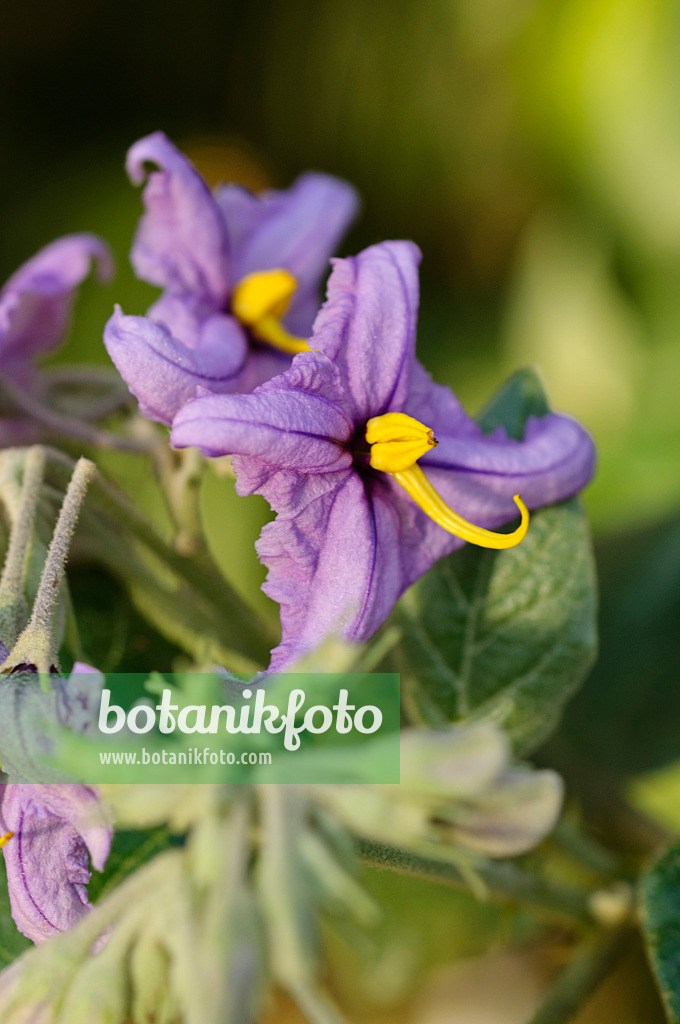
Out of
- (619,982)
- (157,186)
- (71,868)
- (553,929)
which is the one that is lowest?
(619,982)

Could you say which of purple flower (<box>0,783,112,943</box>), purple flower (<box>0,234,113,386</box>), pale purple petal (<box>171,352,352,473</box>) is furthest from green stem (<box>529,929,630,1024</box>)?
purple flower (<box>0,234,113,386</box>)

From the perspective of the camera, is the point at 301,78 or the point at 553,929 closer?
the point at 553,929

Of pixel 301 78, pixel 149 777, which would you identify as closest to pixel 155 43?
pixel 301 78

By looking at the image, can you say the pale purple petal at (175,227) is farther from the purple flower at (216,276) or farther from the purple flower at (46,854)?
the purple flower at (46,854)

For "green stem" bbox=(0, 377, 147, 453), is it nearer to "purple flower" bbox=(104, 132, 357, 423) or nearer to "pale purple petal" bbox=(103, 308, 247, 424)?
"purple flower" bbox=(104, 132, 357, 423)

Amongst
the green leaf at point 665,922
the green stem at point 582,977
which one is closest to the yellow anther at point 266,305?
the green leaf at point 665,922

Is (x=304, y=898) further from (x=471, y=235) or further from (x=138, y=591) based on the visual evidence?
(x=471, y=235)

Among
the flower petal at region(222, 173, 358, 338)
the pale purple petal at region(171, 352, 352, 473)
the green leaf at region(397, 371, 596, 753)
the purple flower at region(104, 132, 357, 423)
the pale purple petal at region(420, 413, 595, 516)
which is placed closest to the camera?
the pale purple petal at region(171, 352, 352, 473)
